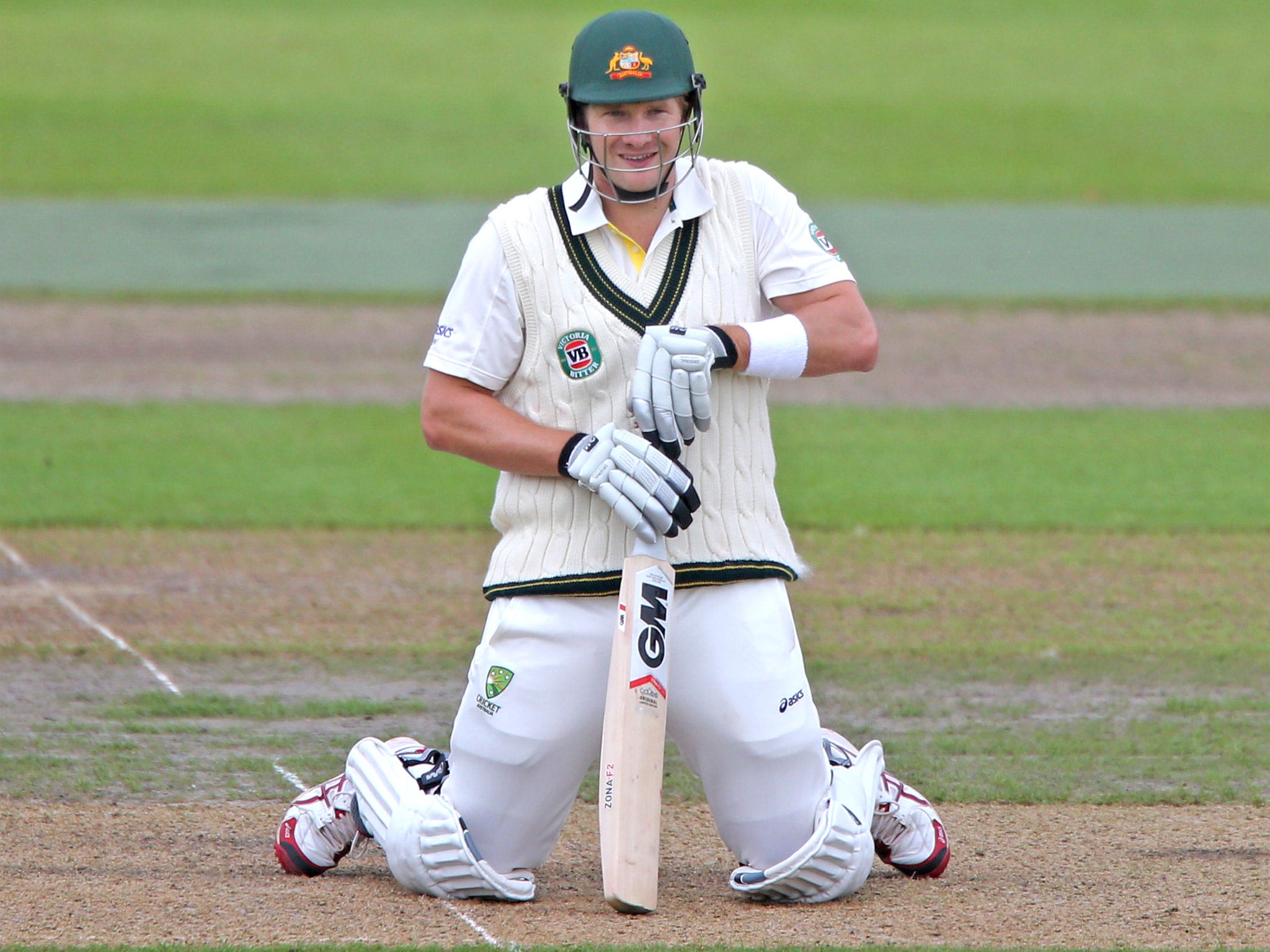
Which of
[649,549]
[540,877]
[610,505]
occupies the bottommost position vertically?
[540,877]

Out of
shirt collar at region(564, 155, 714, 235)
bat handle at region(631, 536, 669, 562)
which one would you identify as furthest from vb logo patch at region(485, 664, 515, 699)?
shirt collar at region(564, 155, 714, 235)

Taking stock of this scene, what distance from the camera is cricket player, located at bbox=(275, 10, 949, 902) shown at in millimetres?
4285

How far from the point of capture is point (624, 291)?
4348mm

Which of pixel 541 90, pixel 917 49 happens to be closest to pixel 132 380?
pixel 541 90

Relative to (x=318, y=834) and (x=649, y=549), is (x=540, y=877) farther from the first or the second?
(x=649, y=549)

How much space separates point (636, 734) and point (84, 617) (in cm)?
371

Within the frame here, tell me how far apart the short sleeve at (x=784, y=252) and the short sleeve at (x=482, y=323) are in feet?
2.02

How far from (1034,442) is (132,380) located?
6097mm

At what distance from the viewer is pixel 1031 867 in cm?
459

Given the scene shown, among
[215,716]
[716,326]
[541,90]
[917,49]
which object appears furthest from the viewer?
[917,49]

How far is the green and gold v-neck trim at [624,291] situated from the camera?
4.32m

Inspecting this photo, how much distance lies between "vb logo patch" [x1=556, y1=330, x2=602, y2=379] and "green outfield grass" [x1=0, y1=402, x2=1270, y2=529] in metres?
4.73

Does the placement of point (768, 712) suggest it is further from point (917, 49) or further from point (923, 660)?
point (917, 49)

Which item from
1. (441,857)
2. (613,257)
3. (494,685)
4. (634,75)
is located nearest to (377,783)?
(441,857)
